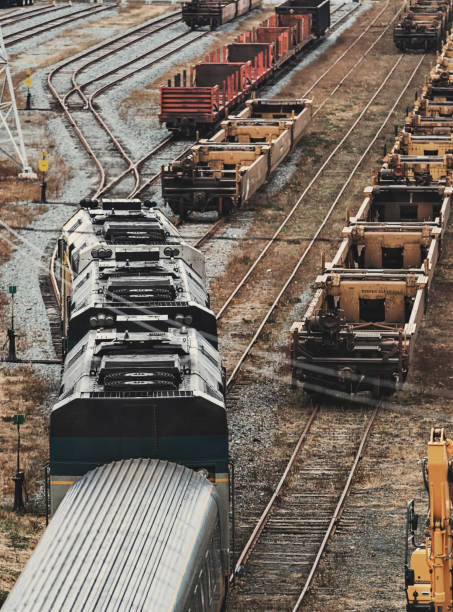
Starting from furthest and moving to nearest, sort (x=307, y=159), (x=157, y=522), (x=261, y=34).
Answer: (x=261, y=34) < (x=307, y=159) < (x=157, y=522)

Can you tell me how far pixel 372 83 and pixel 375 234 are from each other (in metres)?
28.5

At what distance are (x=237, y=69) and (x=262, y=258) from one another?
780 inches

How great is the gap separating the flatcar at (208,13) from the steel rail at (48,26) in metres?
6.25

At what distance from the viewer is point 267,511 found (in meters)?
20.3

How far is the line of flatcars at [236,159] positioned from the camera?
3781 cm

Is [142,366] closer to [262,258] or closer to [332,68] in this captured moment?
[262,258]

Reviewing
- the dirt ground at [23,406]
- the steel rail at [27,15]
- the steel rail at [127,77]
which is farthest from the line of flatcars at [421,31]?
the dirt ground at [23,406]

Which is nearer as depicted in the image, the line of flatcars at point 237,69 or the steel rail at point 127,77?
the steel rail at point 127,77

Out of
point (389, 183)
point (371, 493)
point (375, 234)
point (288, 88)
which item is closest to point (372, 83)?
point (288, 88)

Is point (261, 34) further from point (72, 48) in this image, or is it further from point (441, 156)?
point (441, 156)

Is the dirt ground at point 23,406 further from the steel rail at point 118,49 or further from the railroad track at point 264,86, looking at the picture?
the steel rail at point 118,49

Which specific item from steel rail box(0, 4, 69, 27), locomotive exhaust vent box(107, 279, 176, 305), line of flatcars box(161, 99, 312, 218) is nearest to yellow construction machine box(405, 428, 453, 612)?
locomotive exhaust vent box(107, 279, 176, 305)

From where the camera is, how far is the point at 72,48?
213ft

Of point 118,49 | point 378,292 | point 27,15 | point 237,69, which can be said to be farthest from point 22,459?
Answer: point 27,15
